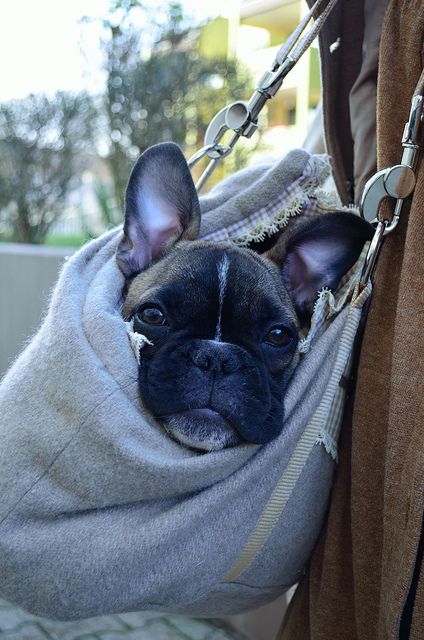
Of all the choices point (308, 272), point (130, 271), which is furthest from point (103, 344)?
point (308, 272)

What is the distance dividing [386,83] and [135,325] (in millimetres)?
756

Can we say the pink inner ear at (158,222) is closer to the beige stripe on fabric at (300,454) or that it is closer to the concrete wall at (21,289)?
the beige stripe on fabric at (300,454)

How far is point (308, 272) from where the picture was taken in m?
1.79

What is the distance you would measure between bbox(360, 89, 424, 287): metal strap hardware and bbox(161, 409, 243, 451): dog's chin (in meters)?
0.42

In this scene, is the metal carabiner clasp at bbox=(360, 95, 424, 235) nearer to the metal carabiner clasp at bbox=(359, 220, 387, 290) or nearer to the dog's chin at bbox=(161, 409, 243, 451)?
the metal carabiner clasp at bbox=(359, 220, 387, 290)

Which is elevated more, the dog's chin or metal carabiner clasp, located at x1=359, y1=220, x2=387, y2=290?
metal carabiner clasp, located at x1=359, y1=220, x2=387, y2=290

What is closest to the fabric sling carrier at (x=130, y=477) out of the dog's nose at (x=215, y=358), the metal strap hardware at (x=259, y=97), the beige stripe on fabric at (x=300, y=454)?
the beige stripe on fabric at (x=300, y=454)

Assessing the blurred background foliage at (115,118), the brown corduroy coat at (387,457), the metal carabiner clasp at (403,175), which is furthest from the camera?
the blurred background foliage at (115,118)

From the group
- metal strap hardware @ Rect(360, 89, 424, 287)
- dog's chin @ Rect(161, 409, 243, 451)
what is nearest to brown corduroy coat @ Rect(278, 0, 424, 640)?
metal strap hardware @ Rect(360, 89, 424, 287)

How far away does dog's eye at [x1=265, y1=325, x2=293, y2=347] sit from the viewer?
1.65m

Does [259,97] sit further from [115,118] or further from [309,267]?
[115,118]

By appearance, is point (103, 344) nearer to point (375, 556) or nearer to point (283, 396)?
point (283, 396)

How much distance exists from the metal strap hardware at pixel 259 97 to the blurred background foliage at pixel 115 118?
4.52 meters

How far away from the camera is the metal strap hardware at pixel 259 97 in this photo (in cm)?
166
